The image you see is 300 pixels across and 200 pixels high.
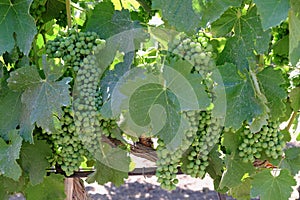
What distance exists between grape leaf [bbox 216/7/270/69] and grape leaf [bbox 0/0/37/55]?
1.94ft

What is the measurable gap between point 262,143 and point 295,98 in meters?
0.33

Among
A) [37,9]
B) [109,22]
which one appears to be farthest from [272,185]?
[37,9]

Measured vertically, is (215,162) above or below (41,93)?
below

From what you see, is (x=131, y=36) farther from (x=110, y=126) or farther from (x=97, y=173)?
(x=97, y=173)

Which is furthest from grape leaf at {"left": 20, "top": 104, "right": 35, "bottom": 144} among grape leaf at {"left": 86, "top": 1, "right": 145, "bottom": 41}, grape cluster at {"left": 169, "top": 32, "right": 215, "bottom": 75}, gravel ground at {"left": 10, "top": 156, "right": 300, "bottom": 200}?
gravel ground at {"left": 10, "top": 156, "right": 300, "bottom": 200}

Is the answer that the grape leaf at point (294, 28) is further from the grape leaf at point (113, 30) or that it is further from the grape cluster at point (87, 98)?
the grape cluster at point (87, 98)

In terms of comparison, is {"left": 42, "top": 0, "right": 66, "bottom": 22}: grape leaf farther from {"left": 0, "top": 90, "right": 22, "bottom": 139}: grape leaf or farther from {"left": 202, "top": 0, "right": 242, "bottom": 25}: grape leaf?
{"left": 202, "top": 0, "right": 242, "bottom": 25}: grape leaf

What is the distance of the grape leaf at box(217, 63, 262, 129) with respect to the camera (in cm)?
171

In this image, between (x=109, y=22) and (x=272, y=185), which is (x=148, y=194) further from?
(x=109, y=22)

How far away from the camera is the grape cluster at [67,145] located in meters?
1.80

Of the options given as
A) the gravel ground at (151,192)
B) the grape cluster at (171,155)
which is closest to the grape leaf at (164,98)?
the grape cluster at (171,155)

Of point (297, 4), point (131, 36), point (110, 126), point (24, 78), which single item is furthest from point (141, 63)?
point (297, 4)

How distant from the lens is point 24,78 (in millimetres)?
1792

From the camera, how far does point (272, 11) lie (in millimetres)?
1518
